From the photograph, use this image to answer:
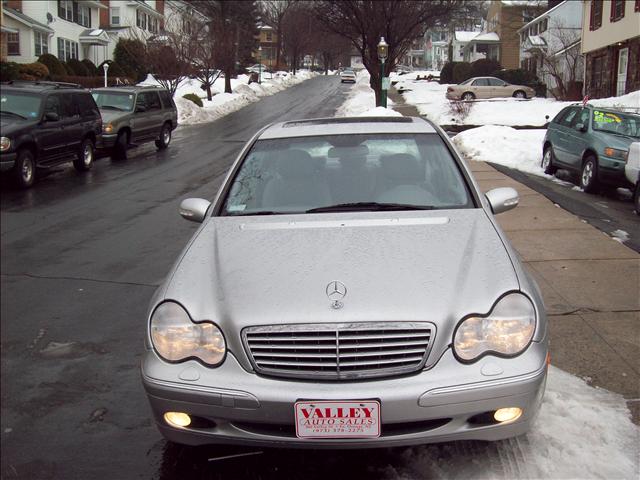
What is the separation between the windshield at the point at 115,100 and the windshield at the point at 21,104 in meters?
5.17

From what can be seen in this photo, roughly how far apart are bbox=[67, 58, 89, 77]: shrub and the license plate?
41647 millimetres

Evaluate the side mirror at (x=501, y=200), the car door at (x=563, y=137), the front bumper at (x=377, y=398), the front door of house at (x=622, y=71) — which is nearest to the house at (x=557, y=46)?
the front door of house at (x=622, y=71)

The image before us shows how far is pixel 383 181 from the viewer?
163 inches

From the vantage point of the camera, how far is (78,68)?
41.3 meters

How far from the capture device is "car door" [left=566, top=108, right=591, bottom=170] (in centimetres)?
1193

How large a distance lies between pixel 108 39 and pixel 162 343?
50238mm

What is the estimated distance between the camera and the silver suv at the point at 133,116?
54.5 ft

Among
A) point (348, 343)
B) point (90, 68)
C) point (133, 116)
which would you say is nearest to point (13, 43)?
point (90, 68)

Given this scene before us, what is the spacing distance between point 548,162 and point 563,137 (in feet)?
2.85

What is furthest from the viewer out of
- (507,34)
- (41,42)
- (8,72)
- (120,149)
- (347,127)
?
(507,34)

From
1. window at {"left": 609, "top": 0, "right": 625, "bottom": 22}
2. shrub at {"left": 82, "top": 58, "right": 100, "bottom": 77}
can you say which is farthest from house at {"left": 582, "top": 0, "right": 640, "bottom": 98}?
shrub at {"left": 82, "top": 58, "right": 100, "bottom": 77}

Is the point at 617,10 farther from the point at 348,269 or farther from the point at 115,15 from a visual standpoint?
the point at 115,15

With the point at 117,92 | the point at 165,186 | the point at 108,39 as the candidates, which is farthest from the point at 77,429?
A: the point at 108,39

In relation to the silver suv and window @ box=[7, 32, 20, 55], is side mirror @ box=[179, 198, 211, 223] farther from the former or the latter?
window @ box=[7, 32, 20, 55]
